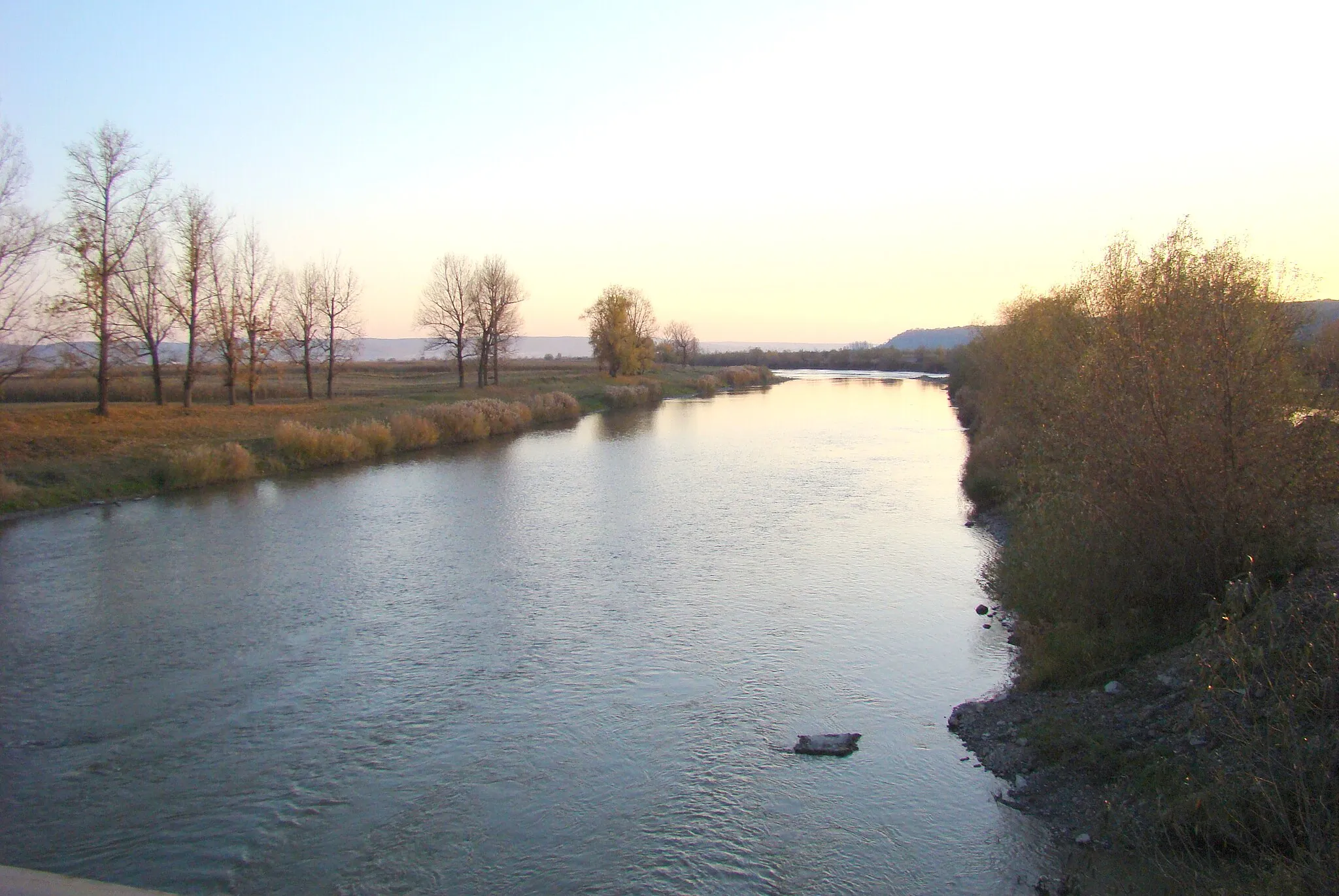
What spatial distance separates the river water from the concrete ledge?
31.3 inches

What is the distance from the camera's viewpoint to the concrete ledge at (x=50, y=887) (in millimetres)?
4836

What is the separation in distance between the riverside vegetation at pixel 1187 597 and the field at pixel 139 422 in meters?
20.2

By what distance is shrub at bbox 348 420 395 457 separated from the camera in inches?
1118

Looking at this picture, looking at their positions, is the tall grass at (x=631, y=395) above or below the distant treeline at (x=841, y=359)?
below

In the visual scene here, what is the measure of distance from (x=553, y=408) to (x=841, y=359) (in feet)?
233

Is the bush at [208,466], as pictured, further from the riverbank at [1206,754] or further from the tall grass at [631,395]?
the tall grass at [631,395]

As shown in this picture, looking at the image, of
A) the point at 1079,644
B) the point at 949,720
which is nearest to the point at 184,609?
the point at 949,720

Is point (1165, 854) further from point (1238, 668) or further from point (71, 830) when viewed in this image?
point (71, 830)

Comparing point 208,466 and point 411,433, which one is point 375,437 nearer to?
point 411,433

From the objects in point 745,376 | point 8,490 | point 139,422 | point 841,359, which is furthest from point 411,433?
point 841,359

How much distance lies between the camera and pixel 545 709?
9.20 meters

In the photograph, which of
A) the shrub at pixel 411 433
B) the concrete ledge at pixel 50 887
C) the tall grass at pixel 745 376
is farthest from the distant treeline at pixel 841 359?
the concrete ledge at pixel 50 887

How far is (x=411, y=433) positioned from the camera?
30.8 meters

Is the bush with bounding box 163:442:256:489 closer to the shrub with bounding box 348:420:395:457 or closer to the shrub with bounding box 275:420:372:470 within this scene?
the shrub with bounding box 275:420:372:470
